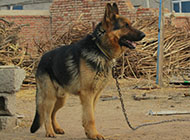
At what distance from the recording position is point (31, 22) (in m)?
18.5

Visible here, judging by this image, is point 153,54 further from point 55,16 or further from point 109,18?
point 109,18

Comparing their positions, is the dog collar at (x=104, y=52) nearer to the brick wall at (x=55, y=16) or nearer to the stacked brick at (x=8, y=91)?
the stacked brick at (x=8, y=91)

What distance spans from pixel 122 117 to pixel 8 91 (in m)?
2.46

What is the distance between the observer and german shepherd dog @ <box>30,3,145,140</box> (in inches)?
230

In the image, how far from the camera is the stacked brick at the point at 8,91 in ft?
22.2

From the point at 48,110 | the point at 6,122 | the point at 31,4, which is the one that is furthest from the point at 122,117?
the point at 31,4

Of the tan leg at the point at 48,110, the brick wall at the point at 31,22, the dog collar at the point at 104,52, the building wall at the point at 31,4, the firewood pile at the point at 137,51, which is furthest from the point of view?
the building wall at the point at 31,4

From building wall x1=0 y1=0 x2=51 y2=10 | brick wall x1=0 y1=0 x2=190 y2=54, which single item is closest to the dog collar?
brick wall x1=0 y1=0 x2=190 y2=54

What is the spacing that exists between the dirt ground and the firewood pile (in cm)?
94

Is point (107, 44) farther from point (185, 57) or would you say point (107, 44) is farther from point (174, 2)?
point (174, 2)

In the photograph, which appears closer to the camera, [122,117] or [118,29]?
[118,29]

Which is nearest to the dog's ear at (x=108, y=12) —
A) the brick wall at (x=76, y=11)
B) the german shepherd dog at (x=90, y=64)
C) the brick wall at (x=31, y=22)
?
the german shepherd dog at (x=90, y=64)

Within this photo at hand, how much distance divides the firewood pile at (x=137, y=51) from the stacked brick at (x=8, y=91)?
6.15 meters

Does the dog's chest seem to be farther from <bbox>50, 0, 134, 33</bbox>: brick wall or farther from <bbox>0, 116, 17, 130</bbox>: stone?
<bbox>50, 0, 134, 33</bbox>: brick wall
